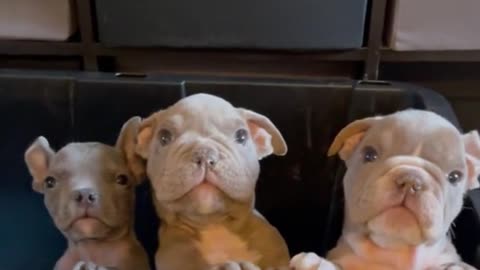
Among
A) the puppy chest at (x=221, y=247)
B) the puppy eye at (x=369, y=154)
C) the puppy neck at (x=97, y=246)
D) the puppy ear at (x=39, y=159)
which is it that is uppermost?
the puppy eye at (x=369, y=154)

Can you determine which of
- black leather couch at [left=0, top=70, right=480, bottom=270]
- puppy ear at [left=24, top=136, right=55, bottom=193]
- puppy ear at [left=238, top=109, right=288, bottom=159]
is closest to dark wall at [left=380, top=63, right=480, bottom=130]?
black leather couch at [left=0, top=70, right=480, bottom=270]

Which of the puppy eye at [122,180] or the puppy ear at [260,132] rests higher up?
the puppy ear at [260,132]

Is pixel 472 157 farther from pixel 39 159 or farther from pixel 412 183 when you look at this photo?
pixel 39 159

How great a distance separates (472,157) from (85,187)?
352 millimetres

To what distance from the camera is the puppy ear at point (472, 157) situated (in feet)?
2.15

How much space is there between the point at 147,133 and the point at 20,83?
0.94ft

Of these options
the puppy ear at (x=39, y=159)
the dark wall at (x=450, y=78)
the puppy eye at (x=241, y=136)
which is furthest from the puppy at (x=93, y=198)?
the dark wall at (x=450, y=78)

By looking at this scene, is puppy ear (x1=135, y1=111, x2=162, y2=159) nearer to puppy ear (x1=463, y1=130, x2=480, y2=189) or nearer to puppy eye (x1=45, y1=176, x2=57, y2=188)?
puppy eye (x1=45, y1=176, x2=57, y2=188)

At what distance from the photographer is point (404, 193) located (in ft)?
1.94

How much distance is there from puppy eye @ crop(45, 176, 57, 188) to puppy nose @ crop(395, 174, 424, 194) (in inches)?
13.3

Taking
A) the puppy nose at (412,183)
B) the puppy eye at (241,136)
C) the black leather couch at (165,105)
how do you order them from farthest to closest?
the black leather couch at (165,105) < the puppy eye at (241,136) < the puppy nose at (412,183)

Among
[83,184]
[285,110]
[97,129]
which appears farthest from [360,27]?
[83,184]

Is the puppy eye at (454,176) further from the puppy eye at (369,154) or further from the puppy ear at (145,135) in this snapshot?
the puppy ear at (145,135)

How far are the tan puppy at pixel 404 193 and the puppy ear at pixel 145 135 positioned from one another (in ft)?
0.63
